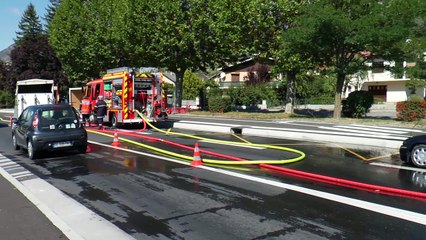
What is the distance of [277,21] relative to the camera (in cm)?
3120

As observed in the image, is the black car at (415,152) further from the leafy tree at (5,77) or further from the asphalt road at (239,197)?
the leafy tree at (5,77)

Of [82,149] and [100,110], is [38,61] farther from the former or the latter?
[82,149]

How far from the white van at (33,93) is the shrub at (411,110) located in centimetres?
2255

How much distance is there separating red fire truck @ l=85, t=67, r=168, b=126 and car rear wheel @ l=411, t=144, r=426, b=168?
13.9m

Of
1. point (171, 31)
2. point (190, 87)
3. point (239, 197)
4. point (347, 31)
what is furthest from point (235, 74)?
point (239, 197)

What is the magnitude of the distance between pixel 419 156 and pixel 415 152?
0.14 metres

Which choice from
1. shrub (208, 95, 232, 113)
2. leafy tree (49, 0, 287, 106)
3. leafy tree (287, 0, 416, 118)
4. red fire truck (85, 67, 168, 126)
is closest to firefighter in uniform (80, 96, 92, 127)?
red fire truck (85, 67, 168, 126)

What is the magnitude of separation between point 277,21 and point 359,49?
8423 mm

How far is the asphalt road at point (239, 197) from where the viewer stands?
5.46 metres

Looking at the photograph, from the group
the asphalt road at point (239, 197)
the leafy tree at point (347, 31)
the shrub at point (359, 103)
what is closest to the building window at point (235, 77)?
the shrub at point (359, 103)

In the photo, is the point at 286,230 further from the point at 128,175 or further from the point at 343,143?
the point at 343,143

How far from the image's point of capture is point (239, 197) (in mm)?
7051

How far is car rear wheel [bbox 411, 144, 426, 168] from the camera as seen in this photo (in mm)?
9585

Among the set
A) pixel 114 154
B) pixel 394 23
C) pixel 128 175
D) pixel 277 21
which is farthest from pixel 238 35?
pixel 128 175
